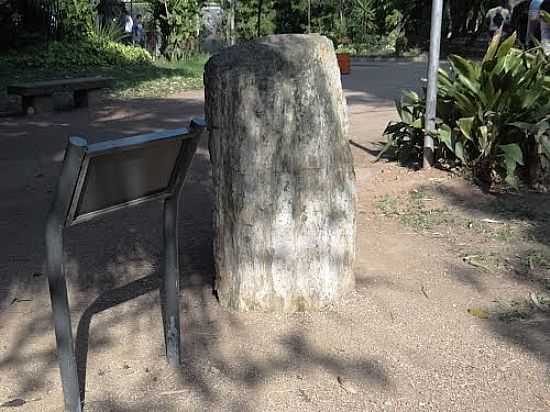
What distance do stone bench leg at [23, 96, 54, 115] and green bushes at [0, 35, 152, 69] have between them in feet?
22.3

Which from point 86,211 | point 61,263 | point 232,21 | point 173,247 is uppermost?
point 232,21

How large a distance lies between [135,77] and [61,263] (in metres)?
14.0

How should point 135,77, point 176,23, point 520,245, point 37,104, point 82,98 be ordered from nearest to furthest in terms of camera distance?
point 520,245, point 37,104, point 82,98, point 135,77, point 176,23

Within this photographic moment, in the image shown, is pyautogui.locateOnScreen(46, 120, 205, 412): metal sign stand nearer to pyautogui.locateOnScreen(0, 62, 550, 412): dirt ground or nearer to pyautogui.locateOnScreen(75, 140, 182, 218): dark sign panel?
pyautogui.locateOnScreen(75, 140, 182, 218): dark sign panel

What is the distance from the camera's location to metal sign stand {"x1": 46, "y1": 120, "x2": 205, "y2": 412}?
222 centimetres

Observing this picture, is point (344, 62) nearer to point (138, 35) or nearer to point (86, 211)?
point (138, 35)

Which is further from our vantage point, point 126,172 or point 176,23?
point 176,23

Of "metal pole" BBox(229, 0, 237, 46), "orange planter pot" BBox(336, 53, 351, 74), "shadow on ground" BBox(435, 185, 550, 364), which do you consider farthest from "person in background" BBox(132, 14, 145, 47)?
"shadow on ground" BBox(435, 185, 550, 364)

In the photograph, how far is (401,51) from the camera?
85.7 feet

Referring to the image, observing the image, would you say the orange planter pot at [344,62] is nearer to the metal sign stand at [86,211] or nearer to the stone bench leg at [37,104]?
the stone bench leg at [37,104]

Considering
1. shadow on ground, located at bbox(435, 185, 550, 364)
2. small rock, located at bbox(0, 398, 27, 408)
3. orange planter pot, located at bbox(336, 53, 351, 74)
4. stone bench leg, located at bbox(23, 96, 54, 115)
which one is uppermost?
orange planter pot, located at bbox(336, 53, 351, 74)

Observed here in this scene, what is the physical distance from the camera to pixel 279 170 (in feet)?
10.6

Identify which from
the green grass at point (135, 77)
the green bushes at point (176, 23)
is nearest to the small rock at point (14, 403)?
the green grass at point (135, 77)

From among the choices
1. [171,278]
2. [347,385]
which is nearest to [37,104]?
[171,278]
